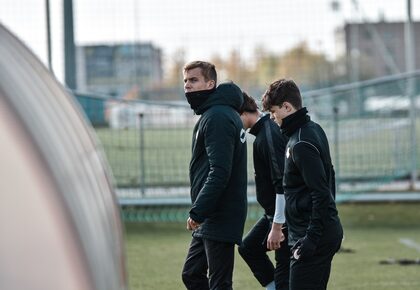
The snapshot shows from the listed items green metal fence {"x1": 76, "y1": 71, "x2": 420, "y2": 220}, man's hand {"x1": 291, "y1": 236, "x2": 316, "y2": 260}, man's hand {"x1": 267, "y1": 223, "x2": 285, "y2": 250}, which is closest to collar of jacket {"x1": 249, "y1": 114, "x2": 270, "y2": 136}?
man's hand {"x1": 267, "y1": 223, "x2": 285, "y2": 250}

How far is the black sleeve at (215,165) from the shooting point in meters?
6.00

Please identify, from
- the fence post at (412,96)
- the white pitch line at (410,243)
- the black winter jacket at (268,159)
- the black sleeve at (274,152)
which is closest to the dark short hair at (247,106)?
the black winter jacket at (268,159)

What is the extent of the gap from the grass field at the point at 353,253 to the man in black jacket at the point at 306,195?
9.80ft

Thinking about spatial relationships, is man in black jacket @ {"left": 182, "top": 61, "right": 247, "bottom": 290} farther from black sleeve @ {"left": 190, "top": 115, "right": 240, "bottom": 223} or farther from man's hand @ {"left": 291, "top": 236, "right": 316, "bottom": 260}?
man's hand @ {"left": 291, "top": 236, "right": 316, "bottom": 260}

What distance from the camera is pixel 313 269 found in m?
5.53

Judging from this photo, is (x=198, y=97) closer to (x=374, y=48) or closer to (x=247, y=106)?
(x=247, y=106)

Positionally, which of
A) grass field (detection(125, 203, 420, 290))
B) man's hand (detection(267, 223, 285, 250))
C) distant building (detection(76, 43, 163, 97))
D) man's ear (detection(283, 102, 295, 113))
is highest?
distant building (detection(76, 43, 163, 97))

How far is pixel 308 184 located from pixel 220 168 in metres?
0.74

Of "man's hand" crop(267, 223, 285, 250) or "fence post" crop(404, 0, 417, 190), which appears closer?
"man's hand" crop(267, 223, 285, 250)

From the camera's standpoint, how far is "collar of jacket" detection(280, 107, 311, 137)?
5.64 m

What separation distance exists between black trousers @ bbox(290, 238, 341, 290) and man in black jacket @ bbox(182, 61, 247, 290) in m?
0.67

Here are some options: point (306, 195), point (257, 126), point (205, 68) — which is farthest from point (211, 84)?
point (306, 195)

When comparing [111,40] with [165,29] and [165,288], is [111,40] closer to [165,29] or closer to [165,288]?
[165,29]

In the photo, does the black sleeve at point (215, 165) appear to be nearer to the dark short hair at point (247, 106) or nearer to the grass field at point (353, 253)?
the dark short hair at point (247, 106)
